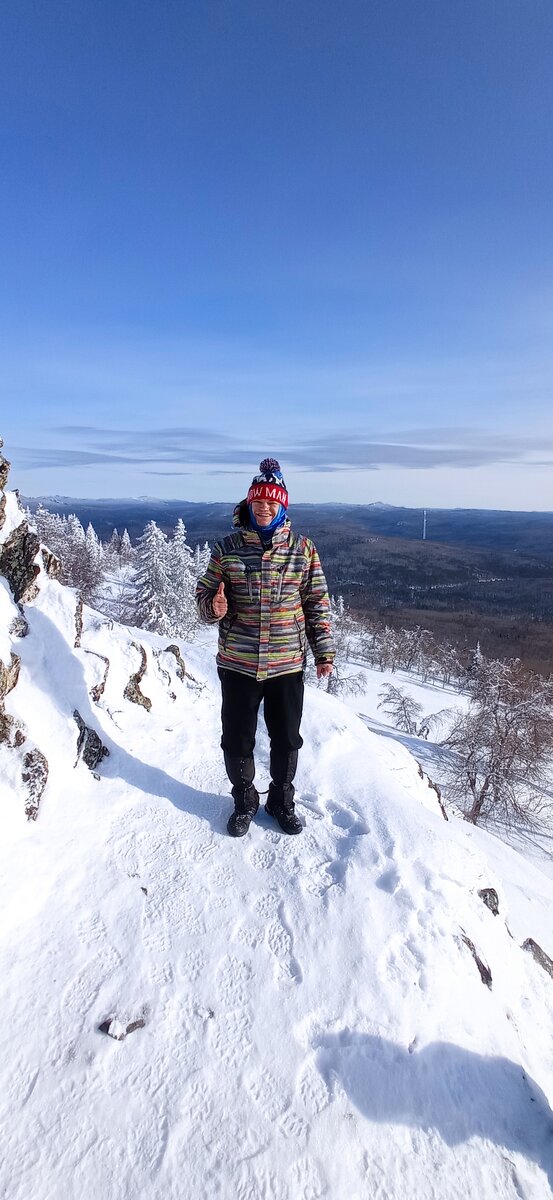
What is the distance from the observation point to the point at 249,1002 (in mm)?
3002

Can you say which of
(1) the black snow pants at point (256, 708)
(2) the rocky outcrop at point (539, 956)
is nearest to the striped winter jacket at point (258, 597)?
(1) the black snow pants at point (256, 708)

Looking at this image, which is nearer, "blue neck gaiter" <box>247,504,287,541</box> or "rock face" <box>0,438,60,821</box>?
"blue neck gaiter" <box>247,504,287,541</box>

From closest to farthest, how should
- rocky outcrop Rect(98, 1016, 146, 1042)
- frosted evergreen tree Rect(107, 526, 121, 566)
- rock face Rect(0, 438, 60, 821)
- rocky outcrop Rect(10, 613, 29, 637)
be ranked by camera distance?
1. rocky outcrop Rect(98, 1016, 146, 1042)
2. rock face Rect(0, 438, 60, 821)
3. rocky outcrop Rect(10, 613, 29, 637)
4. frosted evergreen tree Rect(107, 526, 121, 566)

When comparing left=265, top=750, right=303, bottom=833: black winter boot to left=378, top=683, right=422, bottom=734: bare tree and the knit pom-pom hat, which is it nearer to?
the knit pom-pom hat

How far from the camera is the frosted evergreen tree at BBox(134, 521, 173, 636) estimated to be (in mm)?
34281

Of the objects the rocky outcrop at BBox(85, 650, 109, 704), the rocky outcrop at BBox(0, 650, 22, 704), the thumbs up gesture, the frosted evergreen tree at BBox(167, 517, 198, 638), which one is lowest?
the frosted evergreen tree at BBox(167, 517, 198, 638)

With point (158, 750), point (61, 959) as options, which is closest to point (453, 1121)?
point (61, 959)

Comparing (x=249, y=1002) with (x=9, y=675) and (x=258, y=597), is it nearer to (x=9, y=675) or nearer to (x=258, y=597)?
(x=258, y=597)

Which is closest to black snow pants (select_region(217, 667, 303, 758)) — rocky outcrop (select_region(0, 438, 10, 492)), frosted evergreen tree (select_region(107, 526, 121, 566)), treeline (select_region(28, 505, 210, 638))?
rocky outcrop (select_region(0, 438, 10, 492))

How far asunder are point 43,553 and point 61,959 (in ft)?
16.8

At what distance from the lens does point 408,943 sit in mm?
3541

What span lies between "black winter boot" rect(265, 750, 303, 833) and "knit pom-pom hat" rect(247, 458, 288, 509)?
225 centimetres

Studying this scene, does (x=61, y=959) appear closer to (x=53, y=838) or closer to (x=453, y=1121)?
(x=53, y=838)

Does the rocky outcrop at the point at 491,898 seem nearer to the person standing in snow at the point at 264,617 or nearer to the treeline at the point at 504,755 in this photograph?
the person standing in snow at the point at 264,617
